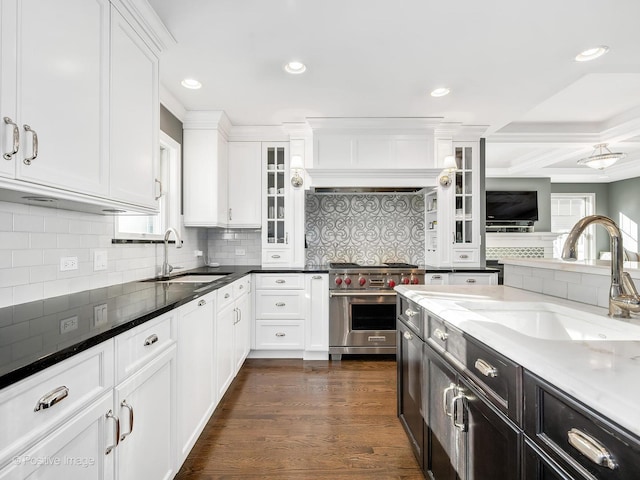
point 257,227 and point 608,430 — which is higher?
point 257,227

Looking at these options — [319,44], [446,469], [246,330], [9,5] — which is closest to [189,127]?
[319,44]

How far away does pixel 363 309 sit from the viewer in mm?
3404

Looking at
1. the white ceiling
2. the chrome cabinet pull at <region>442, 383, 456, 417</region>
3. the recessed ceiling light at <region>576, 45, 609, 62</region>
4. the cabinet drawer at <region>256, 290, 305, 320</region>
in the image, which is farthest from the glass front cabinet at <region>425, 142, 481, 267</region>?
the chrome cabinet pull at <region>442, 383, 456, 417</region>

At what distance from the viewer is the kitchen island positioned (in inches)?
24.1

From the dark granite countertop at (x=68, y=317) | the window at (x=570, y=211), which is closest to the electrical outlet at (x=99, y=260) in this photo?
the dark granite countertop at (x=68, y=317)

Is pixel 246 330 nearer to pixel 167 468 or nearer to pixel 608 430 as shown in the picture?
pixel 167 468

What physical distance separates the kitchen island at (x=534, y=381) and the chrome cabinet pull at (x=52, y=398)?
45.2 inches

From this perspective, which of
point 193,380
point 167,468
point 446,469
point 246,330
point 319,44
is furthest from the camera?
point 246,330

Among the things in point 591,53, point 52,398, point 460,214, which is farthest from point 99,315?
point 460,214

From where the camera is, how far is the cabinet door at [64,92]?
42.0 inches

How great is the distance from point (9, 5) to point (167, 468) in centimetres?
181

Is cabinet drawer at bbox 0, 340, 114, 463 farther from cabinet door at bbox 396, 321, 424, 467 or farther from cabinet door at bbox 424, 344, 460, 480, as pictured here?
cabinet door at bbox 396, 321, 424, 467

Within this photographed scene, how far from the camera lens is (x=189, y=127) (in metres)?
3.25

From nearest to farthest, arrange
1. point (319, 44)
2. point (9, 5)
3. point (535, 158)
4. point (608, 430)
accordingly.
A: point (608, 430)
point (9, 5)
point (319, 44)
point (535, 158)
